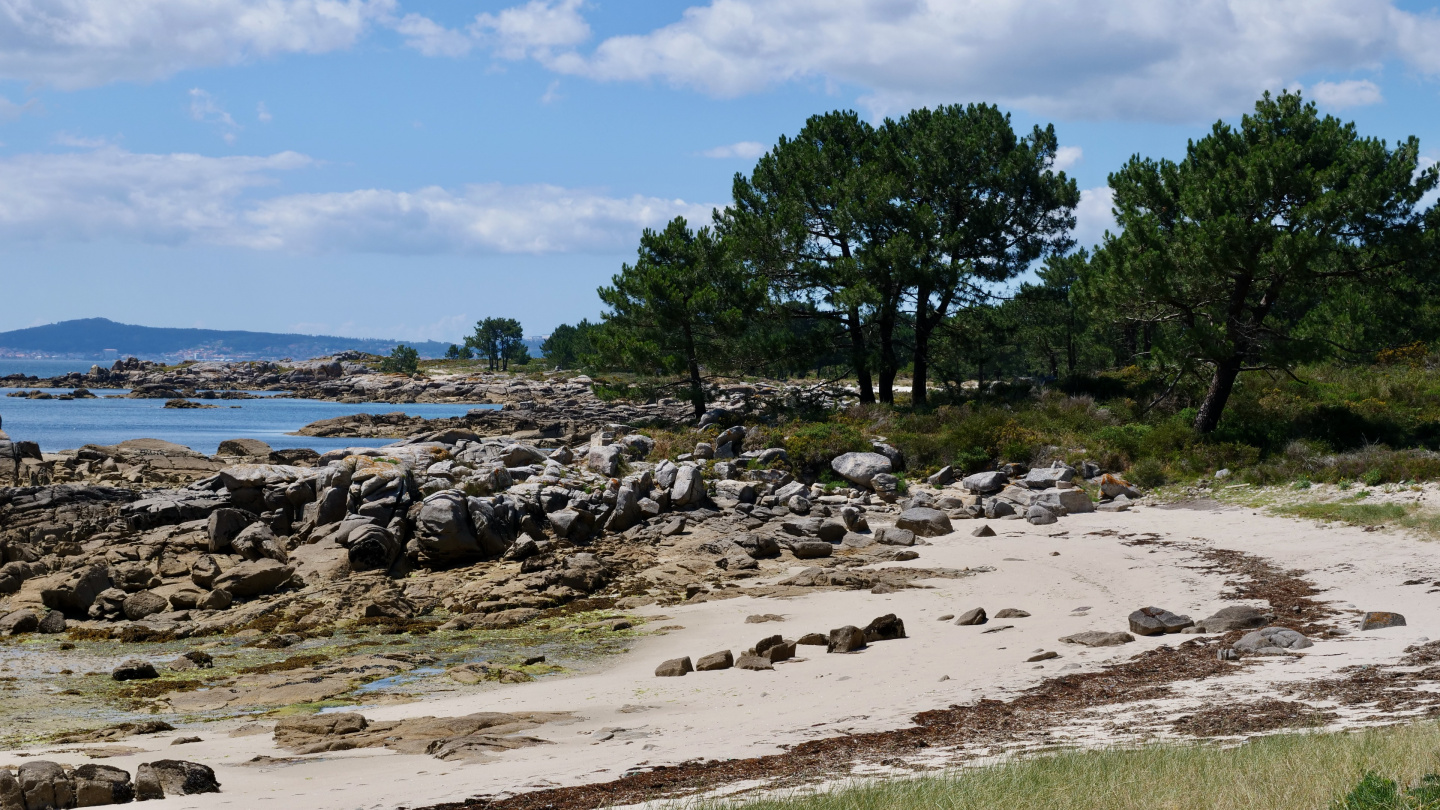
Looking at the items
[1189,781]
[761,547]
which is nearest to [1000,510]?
[761,547]

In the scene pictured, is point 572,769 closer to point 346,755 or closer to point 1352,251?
point 346,755

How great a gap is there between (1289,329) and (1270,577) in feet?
59.1

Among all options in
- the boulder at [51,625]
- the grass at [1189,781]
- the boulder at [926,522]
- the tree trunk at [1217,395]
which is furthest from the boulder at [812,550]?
the grass at [1189,781]

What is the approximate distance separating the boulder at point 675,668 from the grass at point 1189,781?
17.1ft

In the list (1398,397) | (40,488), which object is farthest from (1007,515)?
(40,488)

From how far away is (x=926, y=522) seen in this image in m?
21.6

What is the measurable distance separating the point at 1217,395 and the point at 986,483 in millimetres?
6686

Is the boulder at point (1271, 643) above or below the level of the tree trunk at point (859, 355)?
below

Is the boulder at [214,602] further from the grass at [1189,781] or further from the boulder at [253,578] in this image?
the grass at [1189,781]

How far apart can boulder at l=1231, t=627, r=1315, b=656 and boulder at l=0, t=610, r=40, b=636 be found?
636 inches

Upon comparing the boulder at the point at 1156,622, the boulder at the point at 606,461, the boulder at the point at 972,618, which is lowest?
the boulder at the point at 972,618

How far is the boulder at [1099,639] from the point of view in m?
12.8

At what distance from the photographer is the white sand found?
8.84m

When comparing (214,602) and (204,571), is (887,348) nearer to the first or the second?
(204,571)
